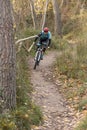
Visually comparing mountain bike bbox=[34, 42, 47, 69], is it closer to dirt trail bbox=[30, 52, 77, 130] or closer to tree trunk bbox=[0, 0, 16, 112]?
dirt trail bbox=[30, 52, 77, 130]

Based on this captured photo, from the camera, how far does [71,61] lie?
13562 mm

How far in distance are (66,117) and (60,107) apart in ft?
2.82

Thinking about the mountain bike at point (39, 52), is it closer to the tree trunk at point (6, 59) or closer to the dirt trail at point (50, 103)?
the dirt trail at point (50, 103)

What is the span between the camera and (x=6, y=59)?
746 centimetres

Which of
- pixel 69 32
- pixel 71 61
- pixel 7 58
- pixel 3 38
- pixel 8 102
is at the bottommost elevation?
pixel 69 32

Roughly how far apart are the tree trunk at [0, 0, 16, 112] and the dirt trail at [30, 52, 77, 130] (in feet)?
3.61

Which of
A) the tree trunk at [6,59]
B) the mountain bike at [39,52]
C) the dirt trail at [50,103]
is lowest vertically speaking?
the dirt trail at [50,103]

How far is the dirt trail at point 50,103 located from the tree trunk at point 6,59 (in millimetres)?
1101

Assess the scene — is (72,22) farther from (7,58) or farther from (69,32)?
(7,58)

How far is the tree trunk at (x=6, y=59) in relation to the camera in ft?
23.9

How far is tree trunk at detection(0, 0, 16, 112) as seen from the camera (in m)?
7.29

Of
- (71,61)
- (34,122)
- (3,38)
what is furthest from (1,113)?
(71,61)

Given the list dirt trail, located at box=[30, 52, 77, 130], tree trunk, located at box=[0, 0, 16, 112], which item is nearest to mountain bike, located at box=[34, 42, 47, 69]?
dirt trail, located at box=[30, 52, 77, 130]

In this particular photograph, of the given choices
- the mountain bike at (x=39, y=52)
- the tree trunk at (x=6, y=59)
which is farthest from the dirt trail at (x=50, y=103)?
the tree trunk at (x=6, y=59)
